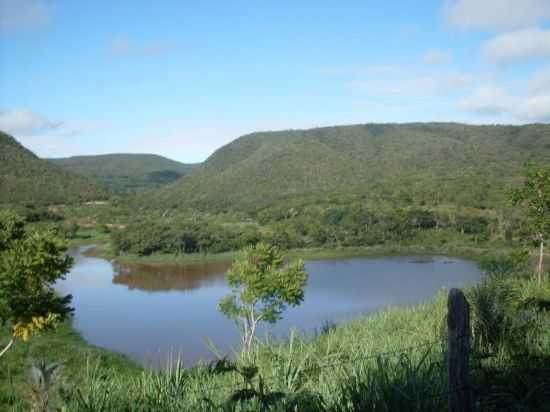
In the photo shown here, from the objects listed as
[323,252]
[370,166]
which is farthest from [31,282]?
[370,166]

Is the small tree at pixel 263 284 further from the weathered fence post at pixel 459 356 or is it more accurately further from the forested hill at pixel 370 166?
the forested hill at pixel 370 166

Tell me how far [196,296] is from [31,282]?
21125 mm

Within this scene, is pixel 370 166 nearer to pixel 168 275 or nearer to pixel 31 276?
pixel 168 275

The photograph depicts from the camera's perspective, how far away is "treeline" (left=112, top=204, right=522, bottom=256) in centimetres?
4722

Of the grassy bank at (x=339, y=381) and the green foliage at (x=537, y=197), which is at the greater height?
the green foliage at (x=537, y=197)

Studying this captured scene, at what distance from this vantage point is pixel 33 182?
62.1 m

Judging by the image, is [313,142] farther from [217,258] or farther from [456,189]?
[217,258]

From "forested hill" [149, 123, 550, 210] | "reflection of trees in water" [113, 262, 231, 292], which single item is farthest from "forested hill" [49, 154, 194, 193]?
"reflection of trees in water" [113, 262, 231, 292]

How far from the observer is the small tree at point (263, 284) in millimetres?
17156

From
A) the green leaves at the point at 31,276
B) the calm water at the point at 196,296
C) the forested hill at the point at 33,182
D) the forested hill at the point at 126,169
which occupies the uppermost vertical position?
the forested hill at the point at 126,169

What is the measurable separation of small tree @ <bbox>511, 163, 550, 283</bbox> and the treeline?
125ft

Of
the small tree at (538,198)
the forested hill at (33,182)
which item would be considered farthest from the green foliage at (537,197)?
the forested hill at (33,182)

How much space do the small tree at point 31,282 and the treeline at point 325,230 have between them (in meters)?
35.7

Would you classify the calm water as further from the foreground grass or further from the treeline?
the foreground grass
